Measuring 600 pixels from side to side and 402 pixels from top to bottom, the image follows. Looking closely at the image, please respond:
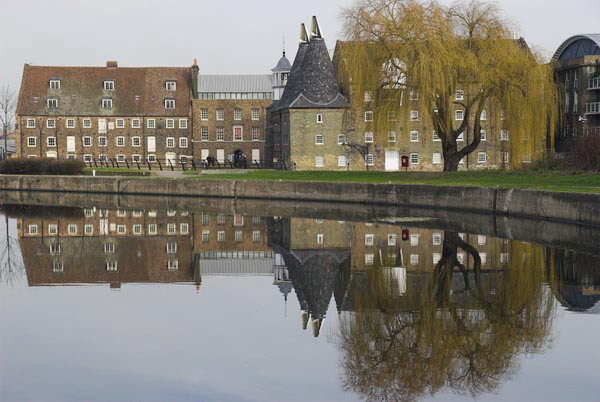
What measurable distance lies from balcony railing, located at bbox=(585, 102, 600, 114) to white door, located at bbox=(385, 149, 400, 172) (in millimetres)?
17764

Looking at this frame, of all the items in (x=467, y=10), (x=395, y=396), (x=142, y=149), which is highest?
(x=467, y=10)

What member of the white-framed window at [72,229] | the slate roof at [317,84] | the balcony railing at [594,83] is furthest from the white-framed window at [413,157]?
the white-framed window at [72,229]

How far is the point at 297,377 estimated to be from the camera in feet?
43.0

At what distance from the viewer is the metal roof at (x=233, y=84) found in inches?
3509

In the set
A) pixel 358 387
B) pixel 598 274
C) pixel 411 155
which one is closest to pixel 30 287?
pixel 358 387

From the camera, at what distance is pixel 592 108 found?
3014 inches

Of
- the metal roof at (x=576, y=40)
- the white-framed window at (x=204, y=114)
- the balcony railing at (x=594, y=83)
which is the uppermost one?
the metal roof at (x=576, y=40)

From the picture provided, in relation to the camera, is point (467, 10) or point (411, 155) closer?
point (467, 10)

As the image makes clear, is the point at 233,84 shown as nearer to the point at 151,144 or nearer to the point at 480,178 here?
the point at 151,144

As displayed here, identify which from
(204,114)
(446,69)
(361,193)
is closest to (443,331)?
(361,193)

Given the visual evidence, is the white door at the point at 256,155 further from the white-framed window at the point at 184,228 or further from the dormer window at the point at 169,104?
the white-framed window at the point at 184,228

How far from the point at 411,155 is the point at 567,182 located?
99.6 feet

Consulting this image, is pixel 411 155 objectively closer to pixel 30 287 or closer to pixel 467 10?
pixel 467 10

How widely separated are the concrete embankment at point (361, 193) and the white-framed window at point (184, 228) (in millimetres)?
11548
